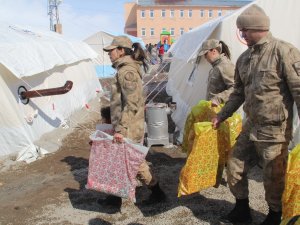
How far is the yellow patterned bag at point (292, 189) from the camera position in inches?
109

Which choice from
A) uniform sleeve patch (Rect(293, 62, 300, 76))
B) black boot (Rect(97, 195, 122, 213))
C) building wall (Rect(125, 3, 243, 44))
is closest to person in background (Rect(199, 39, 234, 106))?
uniform sleeve patch (Rect(293, 62, 300, 76))

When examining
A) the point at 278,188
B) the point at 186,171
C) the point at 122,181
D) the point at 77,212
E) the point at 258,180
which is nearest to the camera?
the point at 278,188

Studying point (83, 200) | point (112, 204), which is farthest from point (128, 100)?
point (83, 200)

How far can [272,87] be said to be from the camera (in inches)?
122

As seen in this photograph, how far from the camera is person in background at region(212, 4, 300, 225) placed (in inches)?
120

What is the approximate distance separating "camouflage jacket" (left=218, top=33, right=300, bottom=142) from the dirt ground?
1.08 metres

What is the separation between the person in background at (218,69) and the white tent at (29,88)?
3356mm

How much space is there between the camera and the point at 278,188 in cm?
327

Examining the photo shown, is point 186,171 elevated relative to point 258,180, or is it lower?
elevated

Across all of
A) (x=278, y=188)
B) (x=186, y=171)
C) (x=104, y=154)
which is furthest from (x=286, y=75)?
(x=104, y=154)

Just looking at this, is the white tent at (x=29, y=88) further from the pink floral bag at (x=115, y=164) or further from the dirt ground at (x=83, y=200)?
the pink floral bag at (x=115, y=164)

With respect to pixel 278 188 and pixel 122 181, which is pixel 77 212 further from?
pixel 278 188

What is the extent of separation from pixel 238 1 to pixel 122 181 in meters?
69.9

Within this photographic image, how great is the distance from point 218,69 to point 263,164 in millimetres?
1654
